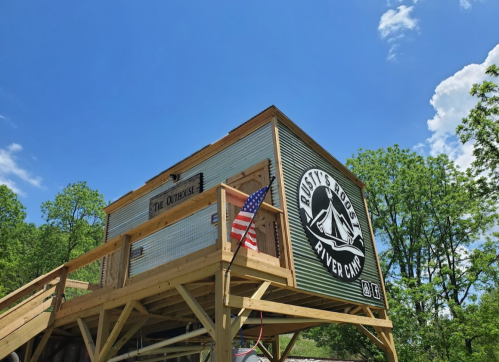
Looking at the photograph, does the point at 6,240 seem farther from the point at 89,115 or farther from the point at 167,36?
the point at 167,36

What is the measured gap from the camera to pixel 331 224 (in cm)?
901

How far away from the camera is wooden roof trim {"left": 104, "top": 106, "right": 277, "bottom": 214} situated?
8797 mm

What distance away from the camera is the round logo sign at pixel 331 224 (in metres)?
8.22

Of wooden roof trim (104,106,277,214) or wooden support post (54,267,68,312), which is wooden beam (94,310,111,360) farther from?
wooden roof trim (104,106,277,214)

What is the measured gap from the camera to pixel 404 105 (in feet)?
64.5

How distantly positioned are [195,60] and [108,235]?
680 cm

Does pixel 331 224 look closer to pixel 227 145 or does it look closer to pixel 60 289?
pixel 227 145

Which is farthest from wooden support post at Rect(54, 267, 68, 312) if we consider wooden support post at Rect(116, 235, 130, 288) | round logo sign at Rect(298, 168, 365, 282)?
round logo sign at Rect(298, 168, 365, 282)

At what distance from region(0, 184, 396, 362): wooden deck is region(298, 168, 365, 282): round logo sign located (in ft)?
3.25

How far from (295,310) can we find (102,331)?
3.75 m

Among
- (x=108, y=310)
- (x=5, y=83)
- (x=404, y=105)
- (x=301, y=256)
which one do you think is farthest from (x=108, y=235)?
(x=404, y=105)

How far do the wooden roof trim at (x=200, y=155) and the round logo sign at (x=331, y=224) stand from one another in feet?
5.74

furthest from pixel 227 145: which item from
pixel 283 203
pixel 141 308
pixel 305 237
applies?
pixel 141 308

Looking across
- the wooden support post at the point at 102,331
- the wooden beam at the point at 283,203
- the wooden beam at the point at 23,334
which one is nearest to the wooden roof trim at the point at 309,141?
the wooden beam at the point at 283,203
